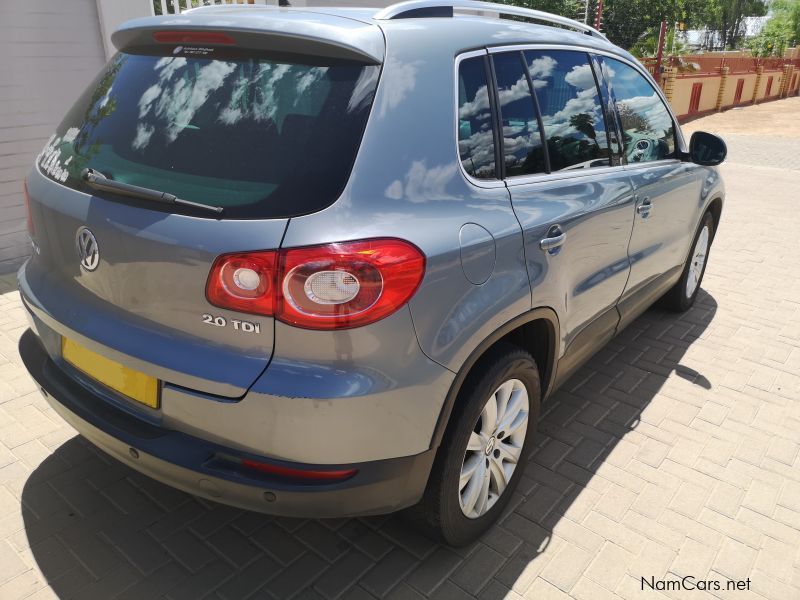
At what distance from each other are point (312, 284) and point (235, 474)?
60cm

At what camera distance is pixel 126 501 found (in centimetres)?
267

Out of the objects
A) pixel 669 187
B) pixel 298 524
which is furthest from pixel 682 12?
pixel 298 524

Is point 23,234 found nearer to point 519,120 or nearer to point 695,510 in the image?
point 519,120

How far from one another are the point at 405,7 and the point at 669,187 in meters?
2.16

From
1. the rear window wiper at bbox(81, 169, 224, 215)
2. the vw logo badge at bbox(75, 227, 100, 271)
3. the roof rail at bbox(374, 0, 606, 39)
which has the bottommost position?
the vw logo badge at bbox(75, 227, 100, 271)

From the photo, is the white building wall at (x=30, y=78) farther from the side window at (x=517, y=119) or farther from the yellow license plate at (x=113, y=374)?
the side window at (x=517, y=119)

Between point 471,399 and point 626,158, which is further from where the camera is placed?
point 626,158

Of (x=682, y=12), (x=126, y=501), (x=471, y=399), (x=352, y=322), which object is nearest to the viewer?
(x=352, y=322)

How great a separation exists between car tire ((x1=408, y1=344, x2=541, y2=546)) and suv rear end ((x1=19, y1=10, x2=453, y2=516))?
15 centimetres

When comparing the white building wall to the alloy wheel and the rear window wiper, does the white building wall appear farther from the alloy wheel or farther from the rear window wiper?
the alloy wheel

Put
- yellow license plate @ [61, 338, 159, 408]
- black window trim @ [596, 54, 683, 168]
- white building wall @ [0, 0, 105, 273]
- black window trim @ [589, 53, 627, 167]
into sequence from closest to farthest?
yellow license plate @ [61, 338, 159, 408] → black window trim @ [589, 53, 627, 167] → black window trim @ [596, 54, 683, 168] → white building wall @ [0, 0, 105, 273]

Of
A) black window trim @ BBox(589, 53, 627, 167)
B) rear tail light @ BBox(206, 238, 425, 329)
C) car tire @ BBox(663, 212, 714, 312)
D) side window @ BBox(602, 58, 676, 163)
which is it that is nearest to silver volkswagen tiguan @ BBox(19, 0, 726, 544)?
rear tail light @ BBox(206, 238, 425, 329)

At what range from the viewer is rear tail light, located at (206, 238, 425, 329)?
1753 millimetres

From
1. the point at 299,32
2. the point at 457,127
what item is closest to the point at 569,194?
the point at 457,127
